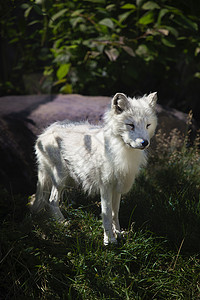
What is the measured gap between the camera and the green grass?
2.54m

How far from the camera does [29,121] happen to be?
427cm

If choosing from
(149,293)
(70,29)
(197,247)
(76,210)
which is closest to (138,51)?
(70,29)

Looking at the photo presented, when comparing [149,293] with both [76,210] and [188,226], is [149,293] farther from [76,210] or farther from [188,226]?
[76,210]

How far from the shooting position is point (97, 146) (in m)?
3.01

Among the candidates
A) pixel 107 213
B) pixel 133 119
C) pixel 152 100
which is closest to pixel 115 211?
pixel 107 213

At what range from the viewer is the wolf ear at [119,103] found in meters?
2.63

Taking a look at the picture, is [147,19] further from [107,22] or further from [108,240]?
[108,240]

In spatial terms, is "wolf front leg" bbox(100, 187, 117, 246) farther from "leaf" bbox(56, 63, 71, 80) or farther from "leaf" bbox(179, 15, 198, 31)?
"leaf" bbox(179, 15, 198, 31)

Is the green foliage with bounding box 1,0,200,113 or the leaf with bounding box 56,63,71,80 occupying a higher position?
the green foliage with bounding box 1,0,200,113

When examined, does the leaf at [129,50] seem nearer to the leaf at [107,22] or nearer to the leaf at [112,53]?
the leaf at [112,53]

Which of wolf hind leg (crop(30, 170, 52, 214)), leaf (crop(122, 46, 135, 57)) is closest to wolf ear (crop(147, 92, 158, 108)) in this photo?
wolf hind leg (crop(30, 170, 52, 214))

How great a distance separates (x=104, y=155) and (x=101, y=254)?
0.87 m

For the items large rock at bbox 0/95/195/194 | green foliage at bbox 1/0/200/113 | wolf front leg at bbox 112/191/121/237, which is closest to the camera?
wolf front leg at bbox 112/191/121/237

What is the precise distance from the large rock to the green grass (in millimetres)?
478
